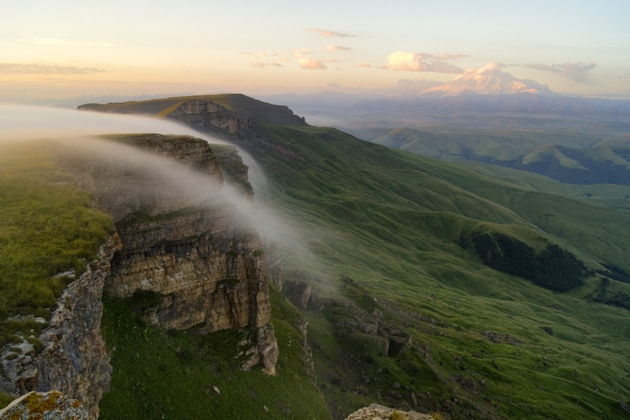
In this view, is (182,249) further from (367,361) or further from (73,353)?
(367,361)

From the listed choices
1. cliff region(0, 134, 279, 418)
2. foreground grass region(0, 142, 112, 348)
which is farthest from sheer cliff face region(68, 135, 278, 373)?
foreground grass region(0, 142, 112, 348)

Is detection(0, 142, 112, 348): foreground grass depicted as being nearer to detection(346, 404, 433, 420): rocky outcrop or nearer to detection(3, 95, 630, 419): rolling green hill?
detection(3, 95, 630, 419): rolling green hill

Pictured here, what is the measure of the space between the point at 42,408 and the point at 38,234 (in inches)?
822

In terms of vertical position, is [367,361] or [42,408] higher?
[42,408]

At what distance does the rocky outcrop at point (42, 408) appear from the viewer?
531 inches

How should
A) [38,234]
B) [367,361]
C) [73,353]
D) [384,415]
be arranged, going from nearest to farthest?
1. [73,353]
2. [384,415]
3. [38,234]
4. [367,361]

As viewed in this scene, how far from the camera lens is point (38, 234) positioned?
1218 inches

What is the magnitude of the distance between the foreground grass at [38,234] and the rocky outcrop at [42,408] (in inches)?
370

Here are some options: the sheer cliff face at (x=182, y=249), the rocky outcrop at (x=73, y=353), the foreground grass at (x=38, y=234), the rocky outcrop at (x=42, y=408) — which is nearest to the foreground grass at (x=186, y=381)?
the sheer cliff face at (x=182, y=249)

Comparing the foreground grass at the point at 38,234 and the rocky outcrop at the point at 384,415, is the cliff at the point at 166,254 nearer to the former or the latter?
the foreground grass at the point at 38,234

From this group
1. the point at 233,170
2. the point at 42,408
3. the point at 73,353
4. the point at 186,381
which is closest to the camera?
the point at 42,408

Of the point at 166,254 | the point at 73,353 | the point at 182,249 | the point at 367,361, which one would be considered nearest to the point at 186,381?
the point at 166,254

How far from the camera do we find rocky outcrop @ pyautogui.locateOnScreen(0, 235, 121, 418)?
20.8m

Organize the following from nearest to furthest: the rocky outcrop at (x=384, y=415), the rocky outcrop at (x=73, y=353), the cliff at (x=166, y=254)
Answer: the rocky outcrop at (x=73, y=353), the rocky outcrop at (x=384, y=415), the cliff at (x=166, y=254)
